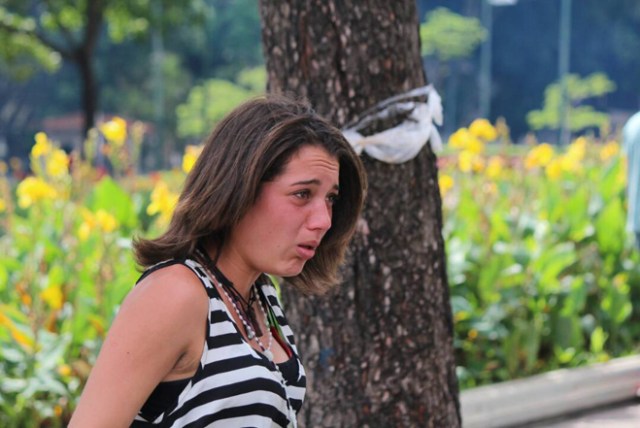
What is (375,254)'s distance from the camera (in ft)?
10.8

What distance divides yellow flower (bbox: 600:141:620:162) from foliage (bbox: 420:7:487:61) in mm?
18510

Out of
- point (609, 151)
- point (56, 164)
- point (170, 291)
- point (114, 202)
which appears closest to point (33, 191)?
point (56, 164)

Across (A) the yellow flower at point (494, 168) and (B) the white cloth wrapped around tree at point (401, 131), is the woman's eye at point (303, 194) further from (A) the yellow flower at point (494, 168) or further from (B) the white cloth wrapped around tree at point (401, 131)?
(A) the yellow flower at point (494, 168)

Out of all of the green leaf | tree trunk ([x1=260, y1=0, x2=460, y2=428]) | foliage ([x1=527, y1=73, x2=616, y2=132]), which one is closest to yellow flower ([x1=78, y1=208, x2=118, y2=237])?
the green leaf

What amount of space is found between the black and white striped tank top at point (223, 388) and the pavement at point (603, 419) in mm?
4050

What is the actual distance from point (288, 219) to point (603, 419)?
443 centimetres

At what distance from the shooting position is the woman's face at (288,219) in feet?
6.41

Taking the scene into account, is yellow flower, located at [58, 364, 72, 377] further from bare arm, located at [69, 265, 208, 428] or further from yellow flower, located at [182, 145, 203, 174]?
bare arm, located at [69, 265, 208, 428]

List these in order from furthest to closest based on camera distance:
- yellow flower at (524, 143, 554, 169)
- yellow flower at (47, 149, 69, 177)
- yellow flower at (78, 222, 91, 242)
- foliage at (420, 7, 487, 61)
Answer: foliage at (420, 7, 487, 61), yellow flower at (524, 143, 554, 169), yellow flower at (47, 149, 69, 177), yellow flower at (78, 222, 91, 242)

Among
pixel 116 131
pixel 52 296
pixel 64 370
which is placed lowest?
pixel 64 370

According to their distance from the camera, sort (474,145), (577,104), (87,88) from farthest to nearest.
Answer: (577,104)
(87,88)
(474,145)

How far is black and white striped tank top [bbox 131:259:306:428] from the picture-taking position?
1.83m

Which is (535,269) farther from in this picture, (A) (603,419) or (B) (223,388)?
(B) (223,388)

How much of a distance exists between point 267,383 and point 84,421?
1.06 feet
